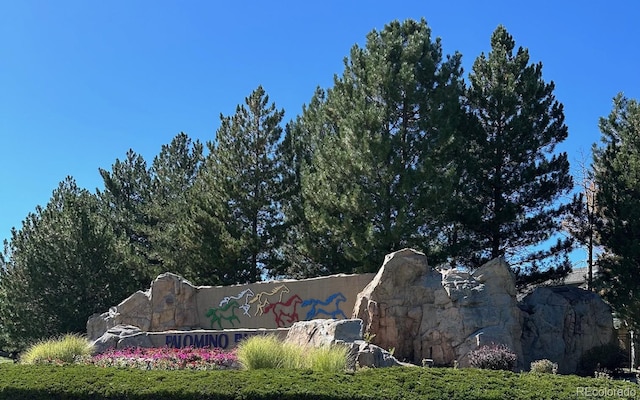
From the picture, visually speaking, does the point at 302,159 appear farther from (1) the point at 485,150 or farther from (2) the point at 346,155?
(1) the point at 485,150

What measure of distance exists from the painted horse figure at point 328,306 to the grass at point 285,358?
30.3ft

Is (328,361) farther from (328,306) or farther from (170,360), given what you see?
(328,306)

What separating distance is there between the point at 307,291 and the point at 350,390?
13414 mm

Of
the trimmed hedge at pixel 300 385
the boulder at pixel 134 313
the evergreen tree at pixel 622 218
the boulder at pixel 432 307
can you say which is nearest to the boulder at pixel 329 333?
the boulder at pixel 432 307

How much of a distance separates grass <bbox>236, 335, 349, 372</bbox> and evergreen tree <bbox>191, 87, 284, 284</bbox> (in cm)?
1688

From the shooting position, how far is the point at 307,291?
884 inches

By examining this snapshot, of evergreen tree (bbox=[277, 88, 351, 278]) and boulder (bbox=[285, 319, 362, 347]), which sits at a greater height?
evergreen tree (bbox=[277, 88, 351, 278])

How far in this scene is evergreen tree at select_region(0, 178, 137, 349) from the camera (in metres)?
30.1

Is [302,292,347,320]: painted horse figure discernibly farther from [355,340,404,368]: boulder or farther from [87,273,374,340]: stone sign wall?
[355,340,404,368]: boulder

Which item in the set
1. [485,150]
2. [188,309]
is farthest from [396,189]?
[188,309]

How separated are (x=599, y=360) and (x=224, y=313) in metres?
13.4

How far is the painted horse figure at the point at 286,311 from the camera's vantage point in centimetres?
2255

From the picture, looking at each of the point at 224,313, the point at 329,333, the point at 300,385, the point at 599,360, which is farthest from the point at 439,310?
the point at 300,385

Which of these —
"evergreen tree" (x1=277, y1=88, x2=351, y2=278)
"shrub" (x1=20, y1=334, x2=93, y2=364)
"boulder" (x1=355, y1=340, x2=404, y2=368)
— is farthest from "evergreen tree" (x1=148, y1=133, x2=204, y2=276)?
"boulder" (x1=355, y1=340, x2=404, y2=368)
